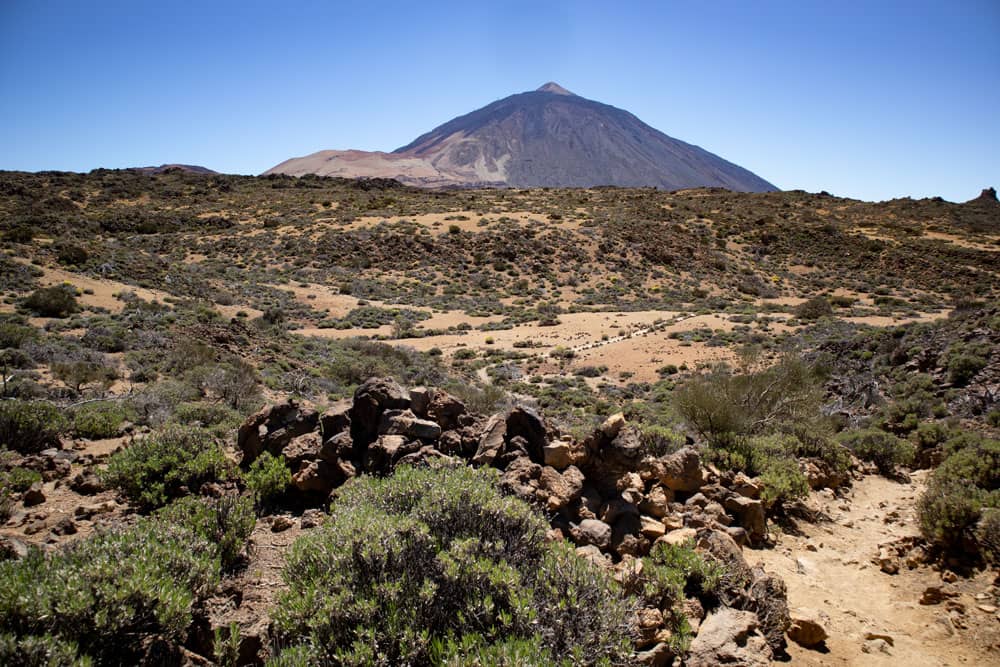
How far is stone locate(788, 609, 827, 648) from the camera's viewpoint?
3.49 m

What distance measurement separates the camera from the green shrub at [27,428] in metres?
5.26

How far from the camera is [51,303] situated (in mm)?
14070

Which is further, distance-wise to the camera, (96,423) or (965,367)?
(965,367)

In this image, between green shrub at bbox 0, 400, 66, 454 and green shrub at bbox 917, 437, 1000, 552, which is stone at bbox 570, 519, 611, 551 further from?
green shrub at bbox 0, 400, 66, 454

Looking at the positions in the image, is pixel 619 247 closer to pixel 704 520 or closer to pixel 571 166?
pixel 704 520

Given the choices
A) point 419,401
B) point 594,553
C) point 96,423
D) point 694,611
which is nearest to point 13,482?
point 96,423

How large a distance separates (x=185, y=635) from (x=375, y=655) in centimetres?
121

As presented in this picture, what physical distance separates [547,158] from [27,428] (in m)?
164

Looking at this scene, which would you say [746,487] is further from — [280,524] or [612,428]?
[280,524]

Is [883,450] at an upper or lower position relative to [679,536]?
lower

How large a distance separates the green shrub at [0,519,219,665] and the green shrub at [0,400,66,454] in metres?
3.35

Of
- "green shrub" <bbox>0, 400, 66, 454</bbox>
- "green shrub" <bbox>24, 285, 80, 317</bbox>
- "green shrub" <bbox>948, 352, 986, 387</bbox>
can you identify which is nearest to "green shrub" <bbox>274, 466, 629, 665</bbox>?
"green shrub" <bbox>0, 400, 66, 454</bbox>

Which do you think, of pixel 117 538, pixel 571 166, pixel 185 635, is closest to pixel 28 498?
pixel 117 538

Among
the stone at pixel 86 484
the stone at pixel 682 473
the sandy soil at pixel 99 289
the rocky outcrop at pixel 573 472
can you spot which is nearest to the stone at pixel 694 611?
the rocky outcrop at pixel 573 472
